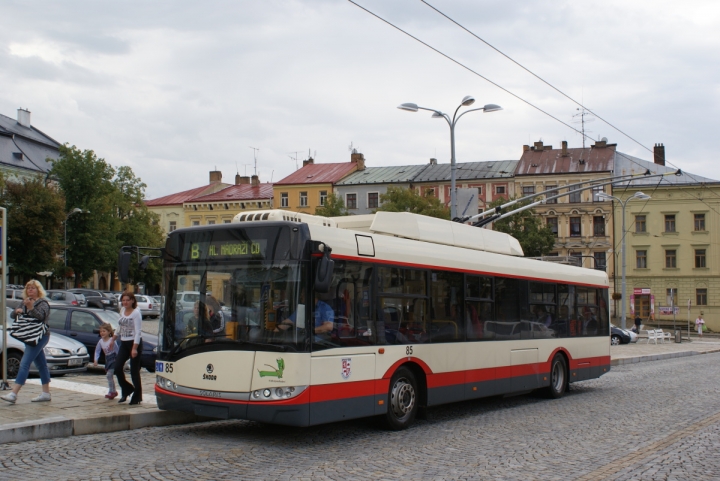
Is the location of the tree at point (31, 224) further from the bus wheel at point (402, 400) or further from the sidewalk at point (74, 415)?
the bus wheel at point (402, 400)

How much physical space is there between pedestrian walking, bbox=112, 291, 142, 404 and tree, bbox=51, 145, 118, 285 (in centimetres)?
5192

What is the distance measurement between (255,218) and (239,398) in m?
2.33

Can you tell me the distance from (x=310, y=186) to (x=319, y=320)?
7662cm

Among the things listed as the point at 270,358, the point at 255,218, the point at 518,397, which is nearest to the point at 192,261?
the point at 255,218

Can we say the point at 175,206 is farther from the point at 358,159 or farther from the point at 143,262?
the point at 143,262

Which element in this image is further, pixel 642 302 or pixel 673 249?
pixel 673 249

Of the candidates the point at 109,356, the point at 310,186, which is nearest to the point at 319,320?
the point at 109,356

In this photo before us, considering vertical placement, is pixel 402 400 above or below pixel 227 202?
below

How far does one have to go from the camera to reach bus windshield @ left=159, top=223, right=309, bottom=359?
945cm

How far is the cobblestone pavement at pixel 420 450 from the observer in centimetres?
799

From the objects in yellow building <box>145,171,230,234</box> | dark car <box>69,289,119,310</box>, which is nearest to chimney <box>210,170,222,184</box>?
yellow building <box>145,171,230,234</box>

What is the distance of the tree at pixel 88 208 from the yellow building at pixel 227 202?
25.0 m

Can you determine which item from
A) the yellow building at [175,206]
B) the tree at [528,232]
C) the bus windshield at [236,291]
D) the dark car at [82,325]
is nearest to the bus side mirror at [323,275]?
the bus windshield at [236,291]

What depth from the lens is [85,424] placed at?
1001cm
